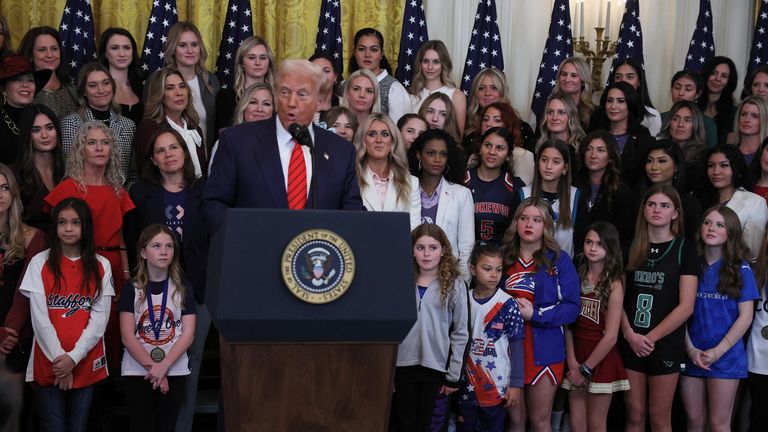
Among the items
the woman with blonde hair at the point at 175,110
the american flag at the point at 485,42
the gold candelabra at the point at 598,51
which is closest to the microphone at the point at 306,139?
the woman with blonde hair at the point at 175,110

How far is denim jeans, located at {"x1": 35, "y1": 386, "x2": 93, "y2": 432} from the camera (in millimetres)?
5074

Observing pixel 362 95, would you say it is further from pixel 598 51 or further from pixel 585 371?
pixel 598 51

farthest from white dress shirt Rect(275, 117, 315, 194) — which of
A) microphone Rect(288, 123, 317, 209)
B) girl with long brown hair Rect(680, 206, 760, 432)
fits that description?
girl with long brown hair Rect(680, 206, 760, 432)

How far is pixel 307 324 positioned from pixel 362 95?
4.11 meters

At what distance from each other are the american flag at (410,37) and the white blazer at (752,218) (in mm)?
3123

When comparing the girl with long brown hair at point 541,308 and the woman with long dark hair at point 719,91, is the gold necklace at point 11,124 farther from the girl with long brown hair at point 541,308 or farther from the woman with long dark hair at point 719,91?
the woman with long dark hair at point 719,91

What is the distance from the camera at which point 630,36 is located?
8.61 metres

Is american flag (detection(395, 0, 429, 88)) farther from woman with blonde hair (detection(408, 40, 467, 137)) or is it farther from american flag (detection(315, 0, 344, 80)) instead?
woman with blonde hair (detection(408, 40, 467, 137))

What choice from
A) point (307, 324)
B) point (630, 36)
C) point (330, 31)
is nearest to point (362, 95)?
point (330, 31)

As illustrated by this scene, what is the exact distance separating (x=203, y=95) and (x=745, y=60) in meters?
4.96

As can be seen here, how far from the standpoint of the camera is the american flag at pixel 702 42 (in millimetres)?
8664

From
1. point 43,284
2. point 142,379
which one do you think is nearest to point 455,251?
point 142,379

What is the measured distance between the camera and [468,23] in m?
8.75

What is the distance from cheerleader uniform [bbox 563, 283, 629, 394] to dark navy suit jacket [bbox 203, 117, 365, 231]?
8.29 ft
